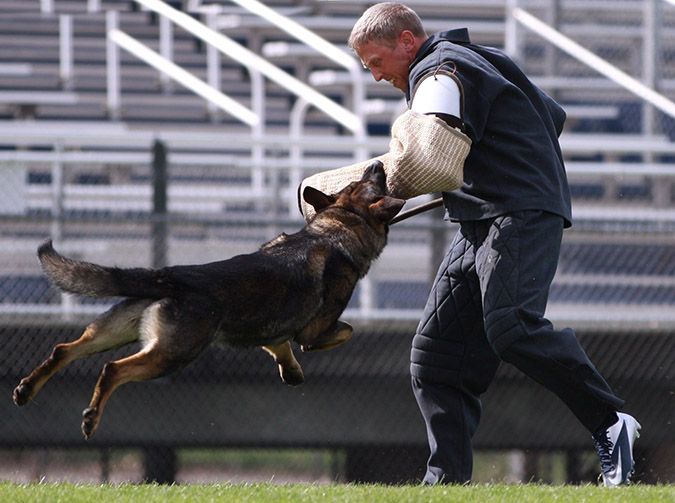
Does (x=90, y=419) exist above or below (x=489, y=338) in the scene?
below

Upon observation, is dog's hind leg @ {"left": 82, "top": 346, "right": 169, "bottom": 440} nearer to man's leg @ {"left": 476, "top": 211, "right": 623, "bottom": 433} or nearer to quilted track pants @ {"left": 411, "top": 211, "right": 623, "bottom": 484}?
quilted track pants @ {"left": 411, "top": 211, "right": 623, "bottom": 484}

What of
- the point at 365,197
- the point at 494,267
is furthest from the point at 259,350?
the point at 494,267

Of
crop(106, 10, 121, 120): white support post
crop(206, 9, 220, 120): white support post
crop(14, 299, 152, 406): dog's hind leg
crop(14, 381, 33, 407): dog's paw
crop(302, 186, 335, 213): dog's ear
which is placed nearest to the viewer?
crop(14, 381, 33, 407): dog's paw

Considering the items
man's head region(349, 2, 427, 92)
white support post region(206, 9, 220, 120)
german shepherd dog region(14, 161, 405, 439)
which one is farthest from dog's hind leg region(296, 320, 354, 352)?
white support post region(206, 9, 220, 120)

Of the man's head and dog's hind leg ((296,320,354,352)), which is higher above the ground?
the man's head

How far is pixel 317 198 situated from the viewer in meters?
4.18

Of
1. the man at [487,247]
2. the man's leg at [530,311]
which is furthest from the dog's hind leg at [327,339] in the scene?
the man's leg at [530,311]

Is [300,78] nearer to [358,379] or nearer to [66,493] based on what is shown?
[358,379]

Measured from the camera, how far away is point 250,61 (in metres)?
9.48

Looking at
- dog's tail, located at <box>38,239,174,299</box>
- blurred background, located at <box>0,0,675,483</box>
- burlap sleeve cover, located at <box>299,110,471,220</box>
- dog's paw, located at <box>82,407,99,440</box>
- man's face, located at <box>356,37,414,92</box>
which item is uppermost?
man's face, located at <box>356,37,414,92</box>

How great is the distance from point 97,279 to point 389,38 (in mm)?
1330

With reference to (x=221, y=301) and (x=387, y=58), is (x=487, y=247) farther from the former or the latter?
(x=221, y=301)

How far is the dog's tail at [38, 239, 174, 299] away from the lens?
3531 millimetres

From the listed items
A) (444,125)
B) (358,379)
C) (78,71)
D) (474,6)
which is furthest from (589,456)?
(78,71)
